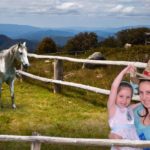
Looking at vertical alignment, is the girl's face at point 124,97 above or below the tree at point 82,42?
above

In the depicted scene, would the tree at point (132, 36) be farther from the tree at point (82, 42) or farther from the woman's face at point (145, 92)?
the woman's face at point (145, 92)

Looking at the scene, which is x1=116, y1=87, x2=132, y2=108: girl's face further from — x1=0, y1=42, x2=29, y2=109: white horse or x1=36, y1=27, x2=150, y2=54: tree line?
x1=36, y1=27, x2=150, y2=54: tree line

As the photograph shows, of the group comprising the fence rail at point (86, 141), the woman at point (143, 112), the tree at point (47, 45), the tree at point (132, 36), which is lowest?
the tree at point (47, 45)

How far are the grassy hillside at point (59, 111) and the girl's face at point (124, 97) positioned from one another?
112 inches

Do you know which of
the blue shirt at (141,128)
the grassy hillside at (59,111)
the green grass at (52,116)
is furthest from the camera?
the grassy hillside at (59,111)

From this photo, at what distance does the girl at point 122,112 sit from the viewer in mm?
4879

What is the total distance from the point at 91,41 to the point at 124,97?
195ft

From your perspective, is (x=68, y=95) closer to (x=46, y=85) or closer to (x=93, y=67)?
(x=46, y=85)

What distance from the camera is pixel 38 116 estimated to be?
10.6 metres

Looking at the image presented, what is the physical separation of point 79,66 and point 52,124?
9406 mm

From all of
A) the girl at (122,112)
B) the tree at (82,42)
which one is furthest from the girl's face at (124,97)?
the tree at (82,42)

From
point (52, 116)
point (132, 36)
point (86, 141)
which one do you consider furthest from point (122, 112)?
point (132, 36)

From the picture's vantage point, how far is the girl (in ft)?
16.0

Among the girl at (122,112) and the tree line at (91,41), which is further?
the tree line at (91,41)
